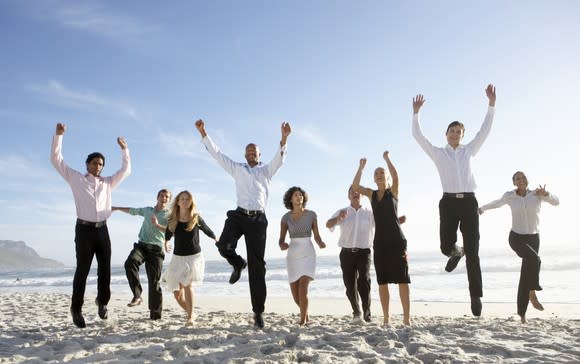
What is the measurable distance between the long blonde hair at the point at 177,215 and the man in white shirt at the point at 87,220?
83 centimetres

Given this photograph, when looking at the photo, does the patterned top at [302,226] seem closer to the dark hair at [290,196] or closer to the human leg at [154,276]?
the dark hair at [290,196]

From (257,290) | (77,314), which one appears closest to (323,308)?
(257,290)

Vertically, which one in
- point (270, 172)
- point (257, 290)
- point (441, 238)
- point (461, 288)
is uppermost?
point (270, 172)

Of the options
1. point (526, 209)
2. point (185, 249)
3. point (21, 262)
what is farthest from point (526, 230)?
point (21, 262)

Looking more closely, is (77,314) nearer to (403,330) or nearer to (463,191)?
(403,330)

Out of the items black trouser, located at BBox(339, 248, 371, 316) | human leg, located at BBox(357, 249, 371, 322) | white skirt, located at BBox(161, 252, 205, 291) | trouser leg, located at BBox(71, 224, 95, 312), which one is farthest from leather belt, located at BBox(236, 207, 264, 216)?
trouser leg, located at BBox(71, 224, 95, 312)

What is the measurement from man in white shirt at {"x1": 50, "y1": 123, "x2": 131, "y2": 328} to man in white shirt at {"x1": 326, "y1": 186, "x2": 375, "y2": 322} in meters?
3.17

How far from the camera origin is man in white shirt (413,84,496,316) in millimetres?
5574

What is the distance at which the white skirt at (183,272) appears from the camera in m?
6.03

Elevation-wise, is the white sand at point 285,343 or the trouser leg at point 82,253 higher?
the trouser leg at point 82,253

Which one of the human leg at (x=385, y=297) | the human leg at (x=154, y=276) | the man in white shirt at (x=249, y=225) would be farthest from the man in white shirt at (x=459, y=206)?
the human leg at (x=154, y=276)

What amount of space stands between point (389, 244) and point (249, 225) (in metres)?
1.83

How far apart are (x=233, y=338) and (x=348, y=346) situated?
138 cm

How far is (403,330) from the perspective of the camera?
498cm
